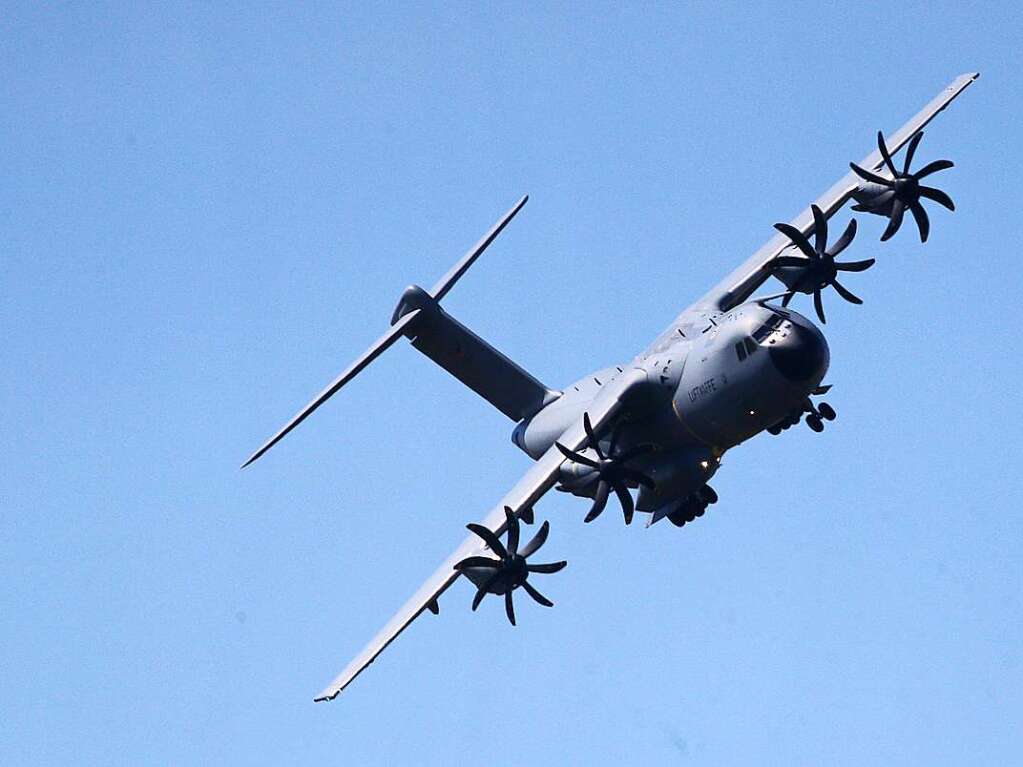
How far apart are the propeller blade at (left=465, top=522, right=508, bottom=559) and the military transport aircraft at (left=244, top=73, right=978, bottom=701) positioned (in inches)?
1.4

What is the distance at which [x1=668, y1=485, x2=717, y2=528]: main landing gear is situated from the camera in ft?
155

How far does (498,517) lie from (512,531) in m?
0.66

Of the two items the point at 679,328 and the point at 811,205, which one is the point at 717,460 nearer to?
the point at 679,328

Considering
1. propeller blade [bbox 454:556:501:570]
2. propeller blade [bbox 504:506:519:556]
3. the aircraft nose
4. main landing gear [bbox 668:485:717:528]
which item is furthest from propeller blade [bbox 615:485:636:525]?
the aircraft nose

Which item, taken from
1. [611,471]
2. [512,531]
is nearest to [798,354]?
[611,471]

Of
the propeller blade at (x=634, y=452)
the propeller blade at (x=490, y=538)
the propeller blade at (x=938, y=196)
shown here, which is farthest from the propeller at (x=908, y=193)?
the propeller blade at (x=490, y=538)

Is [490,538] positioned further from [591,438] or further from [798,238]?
[798,238]

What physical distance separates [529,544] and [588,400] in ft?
15.8

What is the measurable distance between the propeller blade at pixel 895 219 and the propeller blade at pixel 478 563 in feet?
42.7

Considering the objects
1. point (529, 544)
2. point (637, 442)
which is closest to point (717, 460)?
point (637, 442)

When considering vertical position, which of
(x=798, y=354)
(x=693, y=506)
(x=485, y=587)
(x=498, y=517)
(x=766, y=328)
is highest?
(x=766, y=328)

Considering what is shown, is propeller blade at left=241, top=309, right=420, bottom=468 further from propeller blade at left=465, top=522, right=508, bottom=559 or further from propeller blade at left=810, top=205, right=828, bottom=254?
propeller blade at left=810, top=205, right=828, bottom=254

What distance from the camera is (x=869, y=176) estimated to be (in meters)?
47.8

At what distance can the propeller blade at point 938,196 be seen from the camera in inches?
1911
